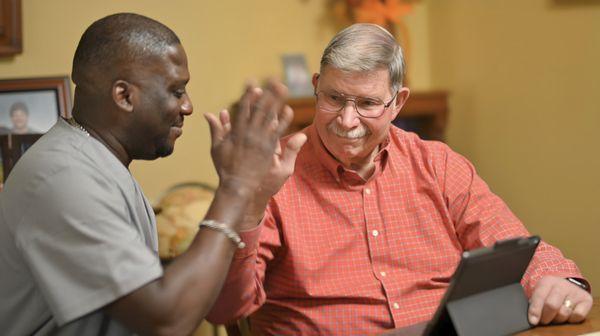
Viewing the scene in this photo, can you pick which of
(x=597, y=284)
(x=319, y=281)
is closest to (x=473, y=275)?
(x=319, y=281)

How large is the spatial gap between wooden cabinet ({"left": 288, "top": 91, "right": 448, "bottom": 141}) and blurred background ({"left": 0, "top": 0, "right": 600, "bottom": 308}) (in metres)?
0.10

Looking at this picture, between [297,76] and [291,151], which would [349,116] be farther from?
[297,76]

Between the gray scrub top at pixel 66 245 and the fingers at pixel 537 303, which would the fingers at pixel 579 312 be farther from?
the gray scrub top at pixel 66 245

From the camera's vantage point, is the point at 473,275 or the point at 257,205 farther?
the point at 257,205

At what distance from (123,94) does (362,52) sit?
0.74 meters

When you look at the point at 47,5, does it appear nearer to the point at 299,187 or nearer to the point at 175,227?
the point at 175,227

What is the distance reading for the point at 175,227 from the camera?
2.76m

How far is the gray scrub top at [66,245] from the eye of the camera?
1202mm

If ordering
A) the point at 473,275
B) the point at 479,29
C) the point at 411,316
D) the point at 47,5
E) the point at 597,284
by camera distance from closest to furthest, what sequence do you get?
the point at 473,275
the point at 411,316
the point at 597,284
the point at 47,5
the point at 479,29

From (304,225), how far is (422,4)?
2081mm

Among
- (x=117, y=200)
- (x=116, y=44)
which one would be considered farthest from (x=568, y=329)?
(x=116, y=44)

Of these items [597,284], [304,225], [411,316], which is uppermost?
[304,225]

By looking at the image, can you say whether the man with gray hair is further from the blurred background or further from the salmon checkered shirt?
the blurred background

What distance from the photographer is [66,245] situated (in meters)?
1.21
